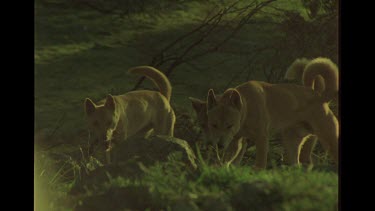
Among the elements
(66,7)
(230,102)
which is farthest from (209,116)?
(66,7)

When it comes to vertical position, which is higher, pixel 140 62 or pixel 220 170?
pixel 140 62

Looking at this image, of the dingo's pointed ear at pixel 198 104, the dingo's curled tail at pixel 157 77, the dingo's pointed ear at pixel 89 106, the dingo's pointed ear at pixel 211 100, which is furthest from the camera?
the dingo's curled tail at pixel 157 77

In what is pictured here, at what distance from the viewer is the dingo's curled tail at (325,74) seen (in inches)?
238

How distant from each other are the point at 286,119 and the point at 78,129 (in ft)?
4.65

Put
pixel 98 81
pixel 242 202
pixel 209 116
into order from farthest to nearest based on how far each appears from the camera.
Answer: pixel 98 81
pixel 209 116
pixel 242 202

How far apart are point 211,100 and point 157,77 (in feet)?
1.62

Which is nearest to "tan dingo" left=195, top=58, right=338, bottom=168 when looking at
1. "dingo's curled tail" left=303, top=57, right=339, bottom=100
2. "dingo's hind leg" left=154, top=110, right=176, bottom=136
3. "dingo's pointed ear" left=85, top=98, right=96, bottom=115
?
"dingo's curled tail" left=303, top=57, right=339, bottom=100

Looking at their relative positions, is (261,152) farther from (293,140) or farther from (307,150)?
(307,150)

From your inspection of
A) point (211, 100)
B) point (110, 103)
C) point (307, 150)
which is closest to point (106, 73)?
point (110, 103)

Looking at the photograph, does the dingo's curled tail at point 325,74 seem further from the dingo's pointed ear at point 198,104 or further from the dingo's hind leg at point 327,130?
the dingo's pointed ear at point 198,104

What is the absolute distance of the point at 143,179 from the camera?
5809 mm

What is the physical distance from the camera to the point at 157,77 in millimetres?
6199

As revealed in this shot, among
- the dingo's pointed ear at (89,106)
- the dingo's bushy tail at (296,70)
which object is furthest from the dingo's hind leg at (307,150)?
the dingo's pointed ear at (89,106)
